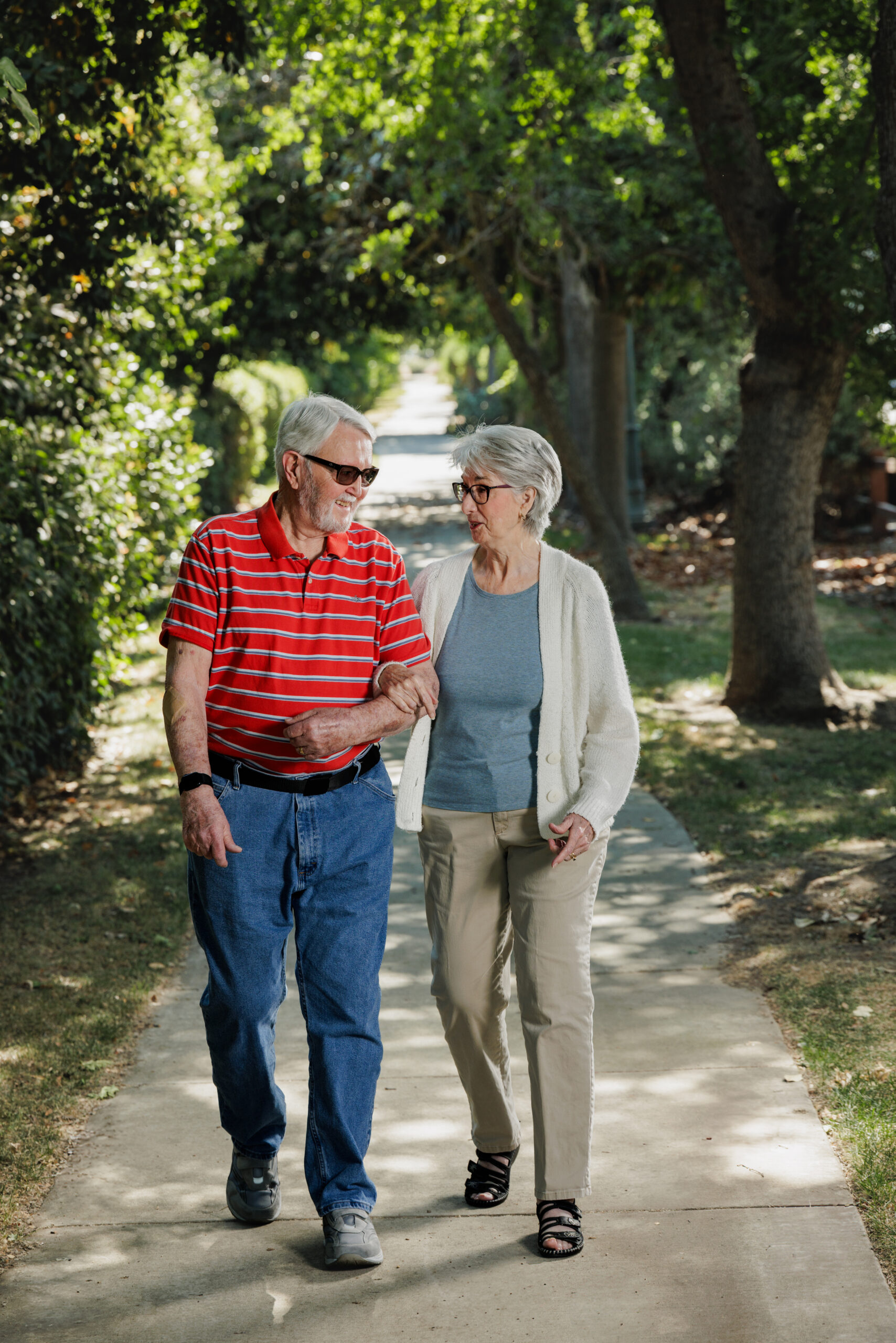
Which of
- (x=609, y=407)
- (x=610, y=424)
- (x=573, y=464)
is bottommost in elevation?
(x=573, y=464)

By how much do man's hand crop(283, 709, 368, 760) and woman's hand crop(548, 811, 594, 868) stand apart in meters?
0.55

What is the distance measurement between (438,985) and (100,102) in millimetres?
5010

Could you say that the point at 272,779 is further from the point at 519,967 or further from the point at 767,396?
the point at 767,396

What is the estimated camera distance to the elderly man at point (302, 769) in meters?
3.29

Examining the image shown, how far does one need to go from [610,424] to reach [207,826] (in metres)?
15.6

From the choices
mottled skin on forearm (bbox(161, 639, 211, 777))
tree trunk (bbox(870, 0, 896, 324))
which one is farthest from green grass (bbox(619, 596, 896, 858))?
mottled skin on forearm (bbox(161, 639, 211, 777))

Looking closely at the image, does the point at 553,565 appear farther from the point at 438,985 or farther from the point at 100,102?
the point at 100,102

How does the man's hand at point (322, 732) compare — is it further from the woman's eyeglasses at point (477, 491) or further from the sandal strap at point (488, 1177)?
the sandal strap at point (488, 1177)

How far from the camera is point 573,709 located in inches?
141

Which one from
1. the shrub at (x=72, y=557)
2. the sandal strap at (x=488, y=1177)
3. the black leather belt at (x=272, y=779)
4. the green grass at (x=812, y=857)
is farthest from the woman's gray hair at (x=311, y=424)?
the shrub at (x=72, y=557)

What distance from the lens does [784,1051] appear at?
4.76 metres

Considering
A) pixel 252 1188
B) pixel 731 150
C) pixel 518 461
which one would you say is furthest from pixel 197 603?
pixel 731 150

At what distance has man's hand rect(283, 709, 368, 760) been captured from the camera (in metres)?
3.23

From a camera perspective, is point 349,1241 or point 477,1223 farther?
point 477,1223
